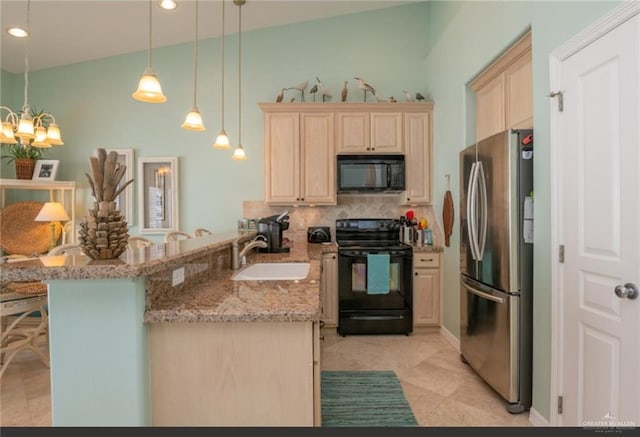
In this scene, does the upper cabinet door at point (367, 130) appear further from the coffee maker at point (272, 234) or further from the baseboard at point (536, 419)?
the baseboard at point (536, 419)

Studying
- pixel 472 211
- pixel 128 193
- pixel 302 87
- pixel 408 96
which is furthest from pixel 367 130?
pixel 128 193

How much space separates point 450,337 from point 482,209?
1.58 m

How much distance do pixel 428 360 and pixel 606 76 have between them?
2375 millimetres

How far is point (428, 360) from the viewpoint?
2842 mm

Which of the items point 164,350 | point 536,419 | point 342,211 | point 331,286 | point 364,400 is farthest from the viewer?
point 342,211

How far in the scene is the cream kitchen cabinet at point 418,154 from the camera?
3.73 metres

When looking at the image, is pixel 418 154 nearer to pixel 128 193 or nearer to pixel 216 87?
pixel 216 87

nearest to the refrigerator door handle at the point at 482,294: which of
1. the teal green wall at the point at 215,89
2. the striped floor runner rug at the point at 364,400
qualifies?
the striped floor runner rug at the point at 364,400

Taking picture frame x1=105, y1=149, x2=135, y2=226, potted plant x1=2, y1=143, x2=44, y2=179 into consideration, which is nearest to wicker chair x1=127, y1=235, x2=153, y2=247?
picture frame x1=105, y1=149, x2=135, y2=226

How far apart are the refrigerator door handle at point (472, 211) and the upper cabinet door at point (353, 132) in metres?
1.50

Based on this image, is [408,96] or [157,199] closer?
[408,96]

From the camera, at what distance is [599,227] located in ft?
4.97

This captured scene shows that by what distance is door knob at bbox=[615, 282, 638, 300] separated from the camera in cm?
133

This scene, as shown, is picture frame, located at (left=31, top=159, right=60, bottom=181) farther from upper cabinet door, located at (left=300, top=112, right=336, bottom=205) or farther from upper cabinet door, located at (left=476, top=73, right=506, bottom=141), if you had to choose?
upper cabinet door, located at (left=476, top=73, right=506, bottom=141)
